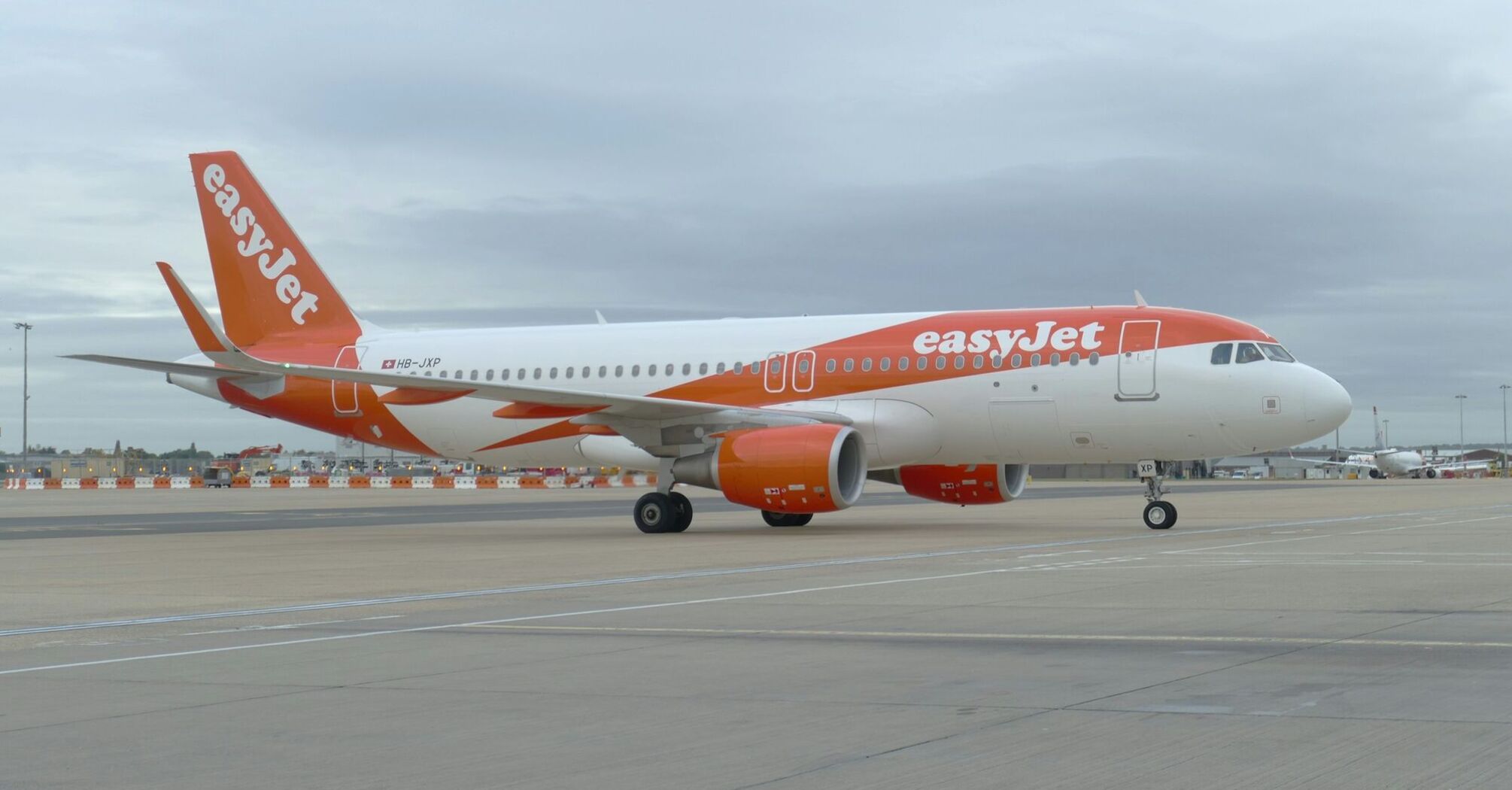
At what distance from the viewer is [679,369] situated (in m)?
26.5

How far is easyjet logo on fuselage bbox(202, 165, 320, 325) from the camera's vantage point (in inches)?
1179

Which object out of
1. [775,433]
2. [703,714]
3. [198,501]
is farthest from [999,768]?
[198,501]

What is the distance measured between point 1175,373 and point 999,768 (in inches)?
721

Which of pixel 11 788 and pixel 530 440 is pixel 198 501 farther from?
pixel 11 788

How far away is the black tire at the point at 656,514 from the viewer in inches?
960

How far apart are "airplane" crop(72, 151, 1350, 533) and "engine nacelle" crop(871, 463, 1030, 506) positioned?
40mm

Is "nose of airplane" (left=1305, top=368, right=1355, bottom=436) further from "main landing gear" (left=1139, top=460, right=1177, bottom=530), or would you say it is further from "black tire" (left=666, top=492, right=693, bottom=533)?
"black tire" (left=666, top=492, right=693, bottom=533)

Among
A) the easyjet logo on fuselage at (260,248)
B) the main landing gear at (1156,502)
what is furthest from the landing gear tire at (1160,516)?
the easyjet logo on fuselage at (260,248)

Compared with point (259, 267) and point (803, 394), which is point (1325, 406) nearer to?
point (803, 394)

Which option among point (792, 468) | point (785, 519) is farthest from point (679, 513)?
point (792, 468)

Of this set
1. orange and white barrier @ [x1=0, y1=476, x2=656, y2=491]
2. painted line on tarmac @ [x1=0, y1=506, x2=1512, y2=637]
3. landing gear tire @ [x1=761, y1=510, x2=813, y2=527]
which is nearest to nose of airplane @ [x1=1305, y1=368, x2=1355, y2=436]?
painted line on tarmac @ [x1=0, y1=506, x2=1512, y2=637]

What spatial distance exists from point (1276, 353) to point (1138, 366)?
211 centimetres

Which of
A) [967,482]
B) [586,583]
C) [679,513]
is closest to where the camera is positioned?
[586,583]

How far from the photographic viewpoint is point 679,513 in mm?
24578
